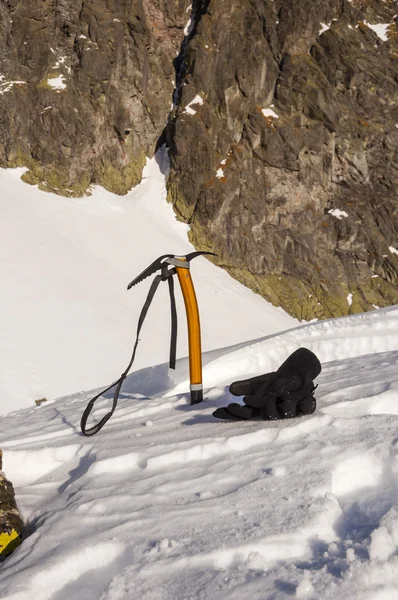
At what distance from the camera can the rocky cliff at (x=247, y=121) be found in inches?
861

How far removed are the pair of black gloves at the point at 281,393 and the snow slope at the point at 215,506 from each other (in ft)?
0.27

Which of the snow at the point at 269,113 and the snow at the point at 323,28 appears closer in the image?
the snow at the point at 269,113

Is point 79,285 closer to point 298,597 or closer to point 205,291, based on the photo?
point 205,291

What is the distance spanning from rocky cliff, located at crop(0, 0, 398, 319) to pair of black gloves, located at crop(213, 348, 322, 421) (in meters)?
19.1

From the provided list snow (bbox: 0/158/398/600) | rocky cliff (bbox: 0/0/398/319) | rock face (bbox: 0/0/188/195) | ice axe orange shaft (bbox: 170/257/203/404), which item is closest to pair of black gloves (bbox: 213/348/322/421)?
snow (bbox: 0/158/398/600)

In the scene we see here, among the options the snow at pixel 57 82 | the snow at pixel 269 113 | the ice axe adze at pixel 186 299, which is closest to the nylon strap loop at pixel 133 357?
the ice axe adze at pixel 186 299

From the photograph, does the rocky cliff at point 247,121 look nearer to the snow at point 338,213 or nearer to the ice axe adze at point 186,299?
the snow at point 338,213

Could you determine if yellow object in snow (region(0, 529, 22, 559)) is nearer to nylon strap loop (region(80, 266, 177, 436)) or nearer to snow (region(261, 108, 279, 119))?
nylon strap loop (region(80, 266, 177, 436))

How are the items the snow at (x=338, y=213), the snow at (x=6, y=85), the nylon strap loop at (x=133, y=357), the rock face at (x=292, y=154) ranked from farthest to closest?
1. the snow at (x=338, y=213)
2. the rock face at (x=292, y=154)
3. the snow at (x=6, y=85)
4. the nylon strap loop at (x=133, y=357)

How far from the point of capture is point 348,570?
4.55 ft

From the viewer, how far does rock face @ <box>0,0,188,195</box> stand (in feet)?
67.2

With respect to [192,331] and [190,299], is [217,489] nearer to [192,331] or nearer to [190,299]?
[192,331]

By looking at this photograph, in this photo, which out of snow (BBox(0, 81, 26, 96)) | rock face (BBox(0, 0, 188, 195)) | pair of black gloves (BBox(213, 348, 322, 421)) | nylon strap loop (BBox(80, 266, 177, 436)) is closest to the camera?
pair of black gloves (BBox(213, 348, 322, 421))

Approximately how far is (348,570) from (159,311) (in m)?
14.5
